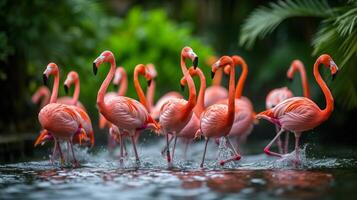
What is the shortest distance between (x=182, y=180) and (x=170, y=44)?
1116cm

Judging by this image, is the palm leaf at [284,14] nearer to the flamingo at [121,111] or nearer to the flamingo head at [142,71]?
the flamingo head at [142,71]

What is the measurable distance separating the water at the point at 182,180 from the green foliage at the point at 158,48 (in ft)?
27.1

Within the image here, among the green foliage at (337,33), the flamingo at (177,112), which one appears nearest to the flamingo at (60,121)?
the flamingo at (177,112)

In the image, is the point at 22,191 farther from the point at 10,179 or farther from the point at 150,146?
the point at 150,146

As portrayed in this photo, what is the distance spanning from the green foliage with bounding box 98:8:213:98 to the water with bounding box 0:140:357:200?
8262mm

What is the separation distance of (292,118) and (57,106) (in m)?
2.54

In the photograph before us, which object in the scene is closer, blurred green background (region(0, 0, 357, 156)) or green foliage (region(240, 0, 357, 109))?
green foliage (region(240, 0, 357, 109))

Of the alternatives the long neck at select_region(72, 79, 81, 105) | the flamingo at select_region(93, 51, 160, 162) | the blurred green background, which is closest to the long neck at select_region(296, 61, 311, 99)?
the blurred green background

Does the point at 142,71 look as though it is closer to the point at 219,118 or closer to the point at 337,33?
the point at 219,118

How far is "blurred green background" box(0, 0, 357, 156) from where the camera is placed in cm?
983

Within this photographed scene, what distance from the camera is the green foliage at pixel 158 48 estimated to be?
17328 millimetres

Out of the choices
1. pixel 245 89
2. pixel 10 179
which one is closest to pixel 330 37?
pixel 10 179

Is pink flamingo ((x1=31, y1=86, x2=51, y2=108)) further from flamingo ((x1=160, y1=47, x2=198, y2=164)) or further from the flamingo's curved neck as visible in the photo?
flamingo ((x1=160, y1=47, x2=198, y2=164))

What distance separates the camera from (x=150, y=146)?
12695mm
